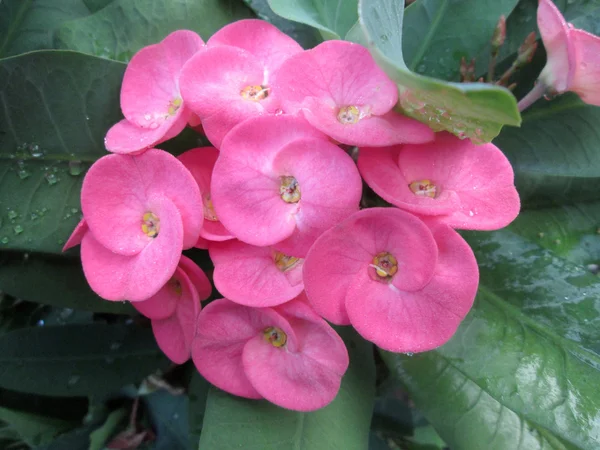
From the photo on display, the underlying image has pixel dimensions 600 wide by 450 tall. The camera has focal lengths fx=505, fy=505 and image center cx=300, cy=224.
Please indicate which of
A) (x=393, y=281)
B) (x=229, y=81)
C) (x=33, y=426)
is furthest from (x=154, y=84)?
(x=33, y=426)

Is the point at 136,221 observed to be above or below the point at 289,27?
below

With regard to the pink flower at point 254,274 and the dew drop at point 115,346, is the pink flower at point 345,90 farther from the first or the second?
the dew drop at point 115,346

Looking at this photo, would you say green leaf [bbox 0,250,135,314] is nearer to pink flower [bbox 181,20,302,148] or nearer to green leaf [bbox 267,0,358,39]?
pink flower [bbox 181,20,302,148]

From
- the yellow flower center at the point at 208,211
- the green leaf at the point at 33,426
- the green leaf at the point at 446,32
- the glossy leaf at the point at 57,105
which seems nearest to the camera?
the yellow flower center at the point at 208,211

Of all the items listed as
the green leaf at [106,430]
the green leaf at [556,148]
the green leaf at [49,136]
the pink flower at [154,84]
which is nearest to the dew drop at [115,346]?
the green leaf at [106,430]

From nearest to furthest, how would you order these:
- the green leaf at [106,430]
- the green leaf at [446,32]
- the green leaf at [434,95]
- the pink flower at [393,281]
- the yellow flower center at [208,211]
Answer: the green leaf at [434,95], the pink flower at [393,281], the yellow flower center at [208,211], the green leaf at [446,32], the green leaf at [106,430]

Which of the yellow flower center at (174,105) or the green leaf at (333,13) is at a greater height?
the green leaf at (333,13)

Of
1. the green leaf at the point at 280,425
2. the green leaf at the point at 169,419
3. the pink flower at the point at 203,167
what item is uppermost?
the pink flower at the point at 203,167

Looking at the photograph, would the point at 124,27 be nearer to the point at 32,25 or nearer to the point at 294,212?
the point at 32,25
